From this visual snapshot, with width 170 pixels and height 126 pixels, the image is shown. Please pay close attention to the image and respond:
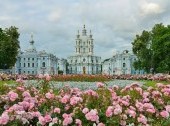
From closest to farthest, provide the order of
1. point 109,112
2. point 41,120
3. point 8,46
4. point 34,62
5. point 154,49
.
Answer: point 41,120 → point 109,112 → point 8,46 → point 154,49 → point 34,62

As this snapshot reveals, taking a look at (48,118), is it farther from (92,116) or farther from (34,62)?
(34,62)

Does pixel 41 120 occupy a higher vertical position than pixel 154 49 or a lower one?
lower

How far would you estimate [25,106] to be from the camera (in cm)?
973

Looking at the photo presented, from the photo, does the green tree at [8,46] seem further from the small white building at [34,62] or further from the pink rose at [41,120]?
the small white building at [34,62]

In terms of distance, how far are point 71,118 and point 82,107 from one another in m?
0.81

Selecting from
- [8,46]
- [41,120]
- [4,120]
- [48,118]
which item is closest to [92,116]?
[48,118]

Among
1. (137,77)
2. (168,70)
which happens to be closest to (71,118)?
(137,77)

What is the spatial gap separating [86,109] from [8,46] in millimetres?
60939

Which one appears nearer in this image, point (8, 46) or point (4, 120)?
point (4, 120)

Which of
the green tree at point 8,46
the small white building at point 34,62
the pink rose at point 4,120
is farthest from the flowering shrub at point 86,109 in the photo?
the small white building at point 34,62

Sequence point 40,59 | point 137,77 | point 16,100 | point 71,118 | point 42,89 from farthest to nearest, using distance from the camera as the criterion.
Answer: point 40,59
point 137,77
point 42,89
point 16,100
point 71,118

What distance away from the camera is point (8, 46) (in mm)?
68875

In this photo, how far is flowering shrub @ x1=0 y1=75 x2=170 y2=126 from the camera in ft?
29.2

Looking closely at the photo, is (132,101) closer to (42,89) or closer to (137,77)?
(42,89)
